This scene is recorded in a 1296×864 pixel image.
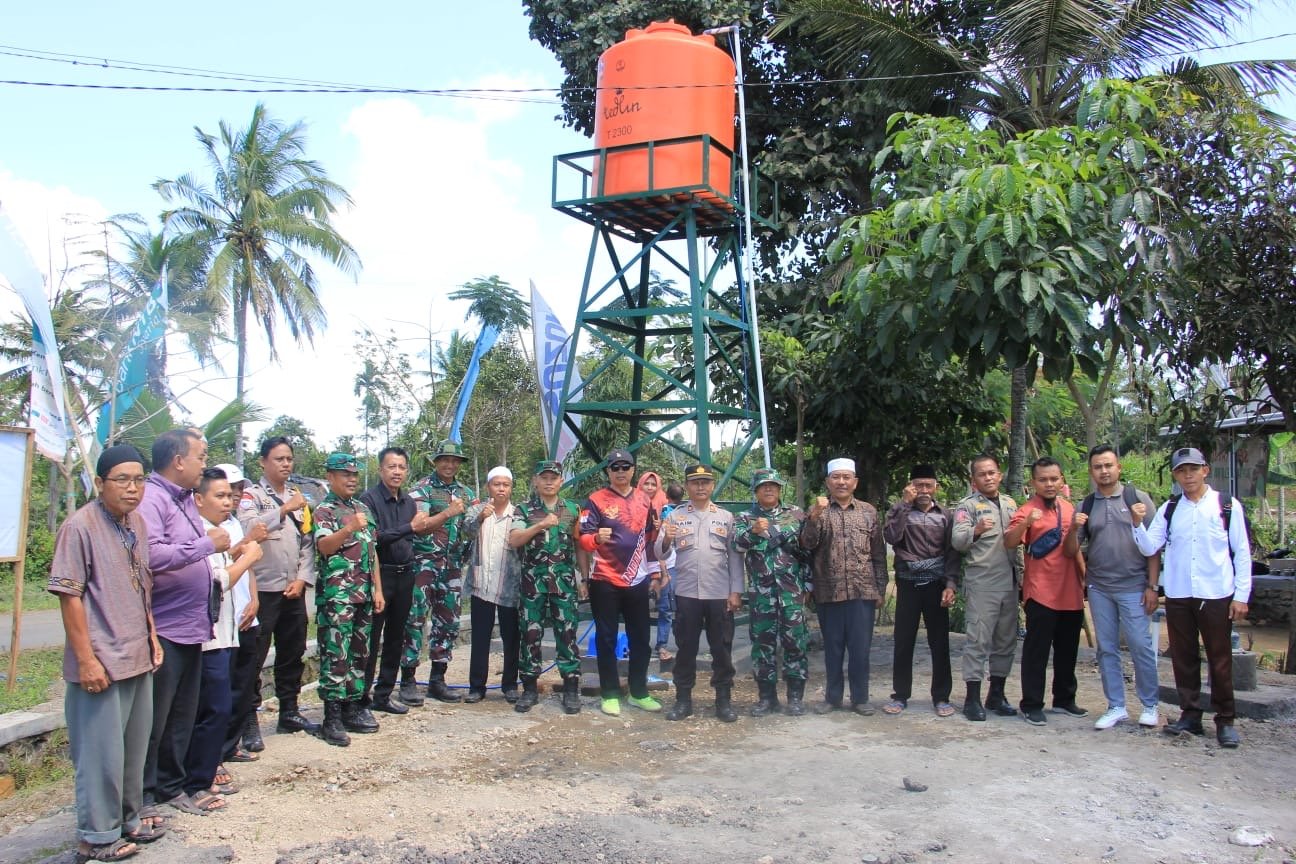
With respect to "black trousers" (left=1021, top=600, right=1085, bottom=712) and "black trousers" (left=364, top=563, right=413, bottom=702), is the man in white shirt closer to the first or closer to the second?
"black trousers" (left=1021, top=600, right=1085, bottom=712)

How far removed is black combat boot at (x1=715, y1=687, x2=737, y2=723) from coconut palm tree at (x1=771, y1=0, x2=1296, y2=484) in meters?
3.76

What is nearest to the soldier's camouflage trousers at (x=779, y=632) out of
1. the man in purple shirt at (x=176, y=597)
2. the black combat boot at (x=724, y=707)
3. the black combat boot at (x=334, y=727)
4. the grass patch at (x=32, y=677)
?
the black combat boot at (x=724, y=707)

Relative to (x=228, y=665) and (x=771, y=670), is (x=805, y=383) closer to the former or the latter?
(x=771, y=670)

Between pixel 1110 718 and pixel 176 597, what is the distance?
542 cm

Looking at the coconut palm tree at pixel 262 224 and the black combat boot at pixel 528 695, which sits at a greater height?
the coconut palm tree at pixel 262 224

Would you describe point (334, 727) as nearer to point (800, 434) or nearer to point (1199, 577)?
point (1199, 577)

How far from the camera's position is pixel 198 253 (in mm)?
26516

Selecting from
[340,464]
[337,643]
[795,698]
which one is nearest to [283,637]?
[337,643]

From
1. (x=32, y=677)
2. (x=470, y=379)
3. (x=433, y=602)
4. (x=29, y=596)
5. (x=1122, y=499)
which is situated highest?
(x=470, y=379)

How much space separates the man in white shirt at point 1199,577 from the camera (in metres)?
5.80

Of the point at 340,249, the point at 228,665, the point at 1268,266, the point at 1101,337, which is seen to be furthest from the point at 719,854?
the point at 340,249

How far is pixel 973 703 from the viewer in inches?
255

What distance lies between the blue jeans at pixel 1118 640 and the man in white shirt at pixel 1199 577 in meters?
0.16

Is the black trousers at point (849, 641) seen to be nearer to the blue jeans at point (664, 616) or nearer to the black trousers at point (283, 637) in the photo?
the blue jeans at point (664, 616)
